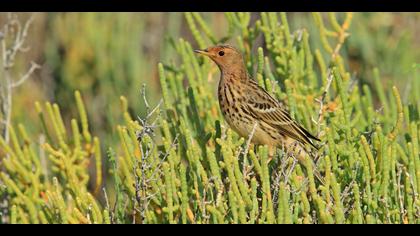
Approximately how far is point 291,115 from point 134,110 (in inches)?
97.5

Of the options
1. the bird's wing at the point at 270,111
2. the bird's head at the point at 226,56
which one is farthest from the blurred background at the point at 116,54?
the bird's wing at the point at 270,111

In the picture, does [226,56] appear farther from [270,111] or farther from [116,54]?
[116,54]

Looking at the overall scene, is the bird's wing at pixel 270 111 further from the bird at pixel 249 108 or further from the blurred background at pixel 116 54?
the blurred background at pixel 116 54

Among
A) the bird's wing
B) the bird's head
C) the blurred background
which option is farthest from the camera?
the blurred background

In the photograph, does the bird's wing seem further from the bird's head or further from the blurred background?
the blurred background

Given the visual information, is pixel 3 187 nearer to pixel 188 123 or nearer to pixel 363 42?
pixel 188 123

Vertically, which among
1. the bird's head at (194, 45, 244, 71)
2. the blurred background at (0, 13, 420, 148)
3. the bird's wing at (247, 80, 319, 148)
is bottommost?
the bird's wing at (247, 80, 319, 148)

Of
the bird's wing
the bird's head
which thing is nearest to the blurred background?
the bird's head

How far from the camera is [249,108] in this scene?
5.90 meters

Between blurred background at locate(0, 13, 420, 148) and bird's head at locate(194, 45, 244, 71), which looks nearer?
bird's head at locate(194, 45, 244, 71)

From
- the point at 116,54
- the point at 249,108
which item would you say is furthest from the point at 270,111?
the point at 116,54

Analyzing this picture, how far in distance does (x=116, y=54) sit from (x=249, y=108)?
2.73m

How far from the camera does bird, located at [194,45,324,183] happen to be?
18.7 ft
